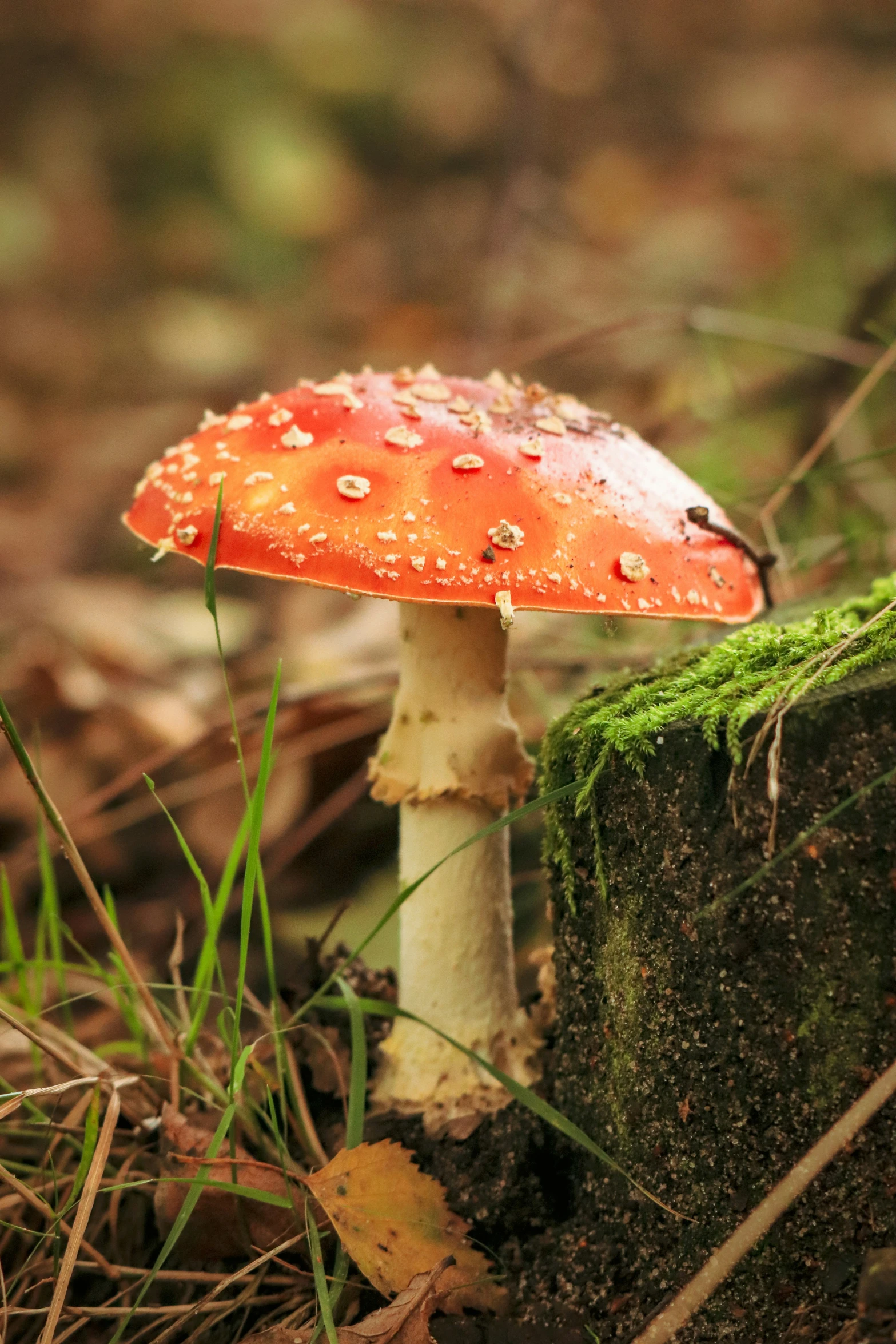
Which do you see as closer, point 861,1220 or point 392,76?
point 861,1220

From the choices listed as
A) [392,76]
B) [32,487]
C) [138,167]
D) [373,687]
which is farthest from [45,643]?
[392,76]

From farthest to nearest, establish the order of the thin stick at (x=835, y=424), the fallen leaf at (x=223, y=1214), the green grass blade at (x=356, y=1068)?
the thin stick at (x=835, y=424) < the fallen leaf at (x=223, y=1214) < the green grass blade at (x=356, y=1068)

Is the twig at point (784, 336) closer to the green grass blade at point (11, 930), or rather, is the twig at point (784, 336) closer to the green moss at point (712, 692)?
the green moss at point (712, 692)

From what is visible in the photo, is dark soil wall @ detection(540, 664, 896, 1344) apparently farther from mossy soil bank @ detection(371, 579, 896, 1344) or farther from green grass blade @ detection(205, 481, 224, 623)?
green grass blade @ detection(205, 481, 224, 623)

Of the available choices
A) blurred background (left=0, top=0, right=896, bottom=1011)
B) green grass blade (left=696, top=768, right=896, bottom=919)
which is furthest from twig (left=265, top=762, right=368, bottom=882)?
green grass blade (left=696, top=768, right=896, bottom=919)

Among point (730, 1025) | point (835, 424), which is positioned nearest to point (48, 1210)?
point (730, 1025)

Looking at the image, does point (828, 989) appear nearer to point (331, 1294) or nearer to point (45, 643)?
point (331, 1294)

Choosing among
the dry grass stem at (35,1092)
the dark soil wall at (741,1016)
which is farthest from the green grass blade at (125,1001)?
the dark soil wall at (741,1016)
